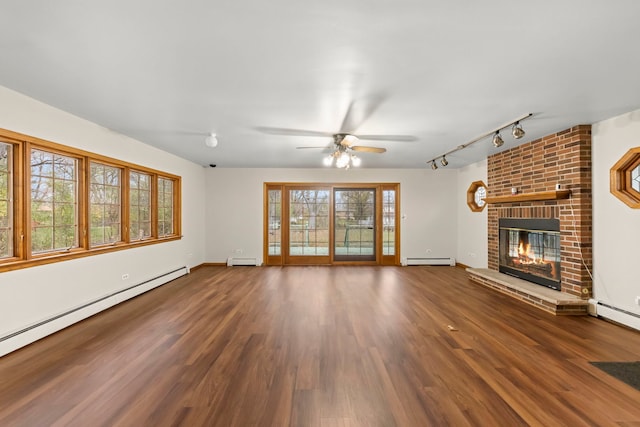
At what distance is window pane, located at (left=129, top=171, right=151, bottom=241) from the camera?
4.72 meters

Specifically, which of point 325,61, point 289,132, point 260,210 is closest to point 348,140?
point 289,132

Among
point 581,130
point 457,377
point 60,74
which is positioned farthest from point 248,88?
point 581,130

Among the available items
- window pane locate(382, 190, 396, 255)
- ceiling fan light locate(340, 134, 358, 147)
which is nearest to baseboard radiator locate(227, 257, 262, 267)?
window pane locate(382, 190, 396, 255)

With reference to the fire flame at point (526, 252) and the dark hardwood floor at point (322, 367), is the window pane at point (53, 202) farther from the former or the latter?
the fire flame at point (526, 252)

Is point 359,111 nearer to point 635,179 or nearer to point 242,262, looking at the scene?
point 635,179

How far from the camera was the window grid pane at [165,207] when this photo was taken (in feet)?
18.1

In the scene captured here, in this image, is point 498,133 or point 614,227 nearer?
point 614,227

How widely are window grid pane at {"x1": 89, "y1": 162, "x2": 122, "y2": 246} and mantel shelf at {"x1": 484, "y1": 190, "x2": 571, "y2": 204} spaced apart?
6.04 meters

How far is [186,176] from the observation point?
20.5 ft

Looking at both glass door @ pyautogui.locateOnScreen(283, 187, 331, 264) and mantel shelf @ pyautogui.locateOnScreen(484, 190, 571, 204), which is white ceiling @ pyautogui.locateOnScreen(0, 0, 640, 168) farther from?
glass door @ pyautogui.locateOnScreen(283, 187, 331, 264)

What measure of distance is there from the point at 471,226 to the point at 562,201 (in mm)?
2662

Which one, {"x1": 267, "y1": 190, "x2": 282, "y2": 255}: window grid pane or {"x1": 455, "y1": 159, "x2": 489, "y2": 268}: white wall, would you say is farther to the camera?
{"x1": 267, "y1": 190, "x2": 282, "y2": 255}: window grid pane

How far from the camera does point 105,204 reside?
4.18 metres

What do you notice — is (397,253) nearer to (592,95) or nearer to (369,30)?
(592,95)
